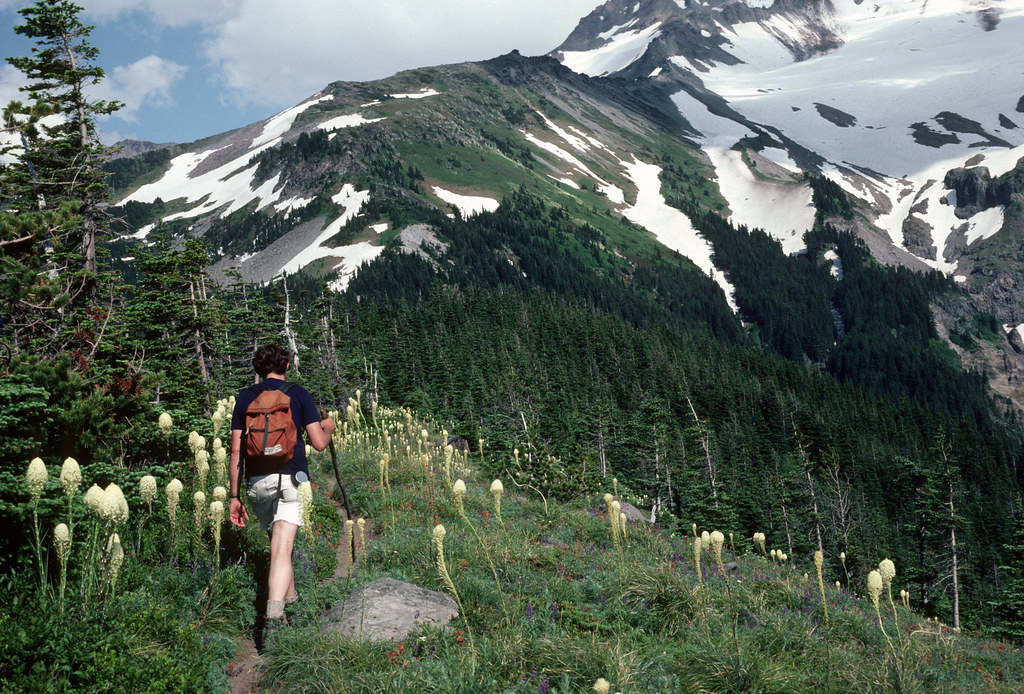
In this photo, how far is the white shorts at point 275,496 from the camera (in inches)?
206

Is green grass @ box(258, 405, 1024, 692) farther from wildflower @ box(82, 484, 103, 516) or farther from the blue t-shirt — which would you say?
wildflower @ box(82, 484, 103, 516)

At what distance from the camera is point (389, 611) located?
5.63m

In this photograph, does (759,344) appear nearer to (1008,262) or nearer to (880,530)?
(1008,262)

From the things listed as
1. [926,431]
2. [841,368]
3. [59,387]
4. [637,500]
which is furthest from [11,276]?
[841,368]

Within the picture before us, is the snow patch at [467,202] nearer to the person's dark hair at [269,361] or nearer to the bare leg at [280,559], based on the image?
the person's dark hair at [269,361]

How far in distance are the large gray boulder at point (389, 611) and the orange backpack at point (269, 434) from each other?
1.39 meters

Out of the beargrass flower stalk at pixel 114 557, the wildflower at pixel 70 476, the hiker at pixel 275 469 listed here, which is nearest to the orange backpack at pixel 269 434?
the hiker at pixel 275 469

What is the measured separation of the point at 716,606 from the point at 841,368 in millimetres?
174499

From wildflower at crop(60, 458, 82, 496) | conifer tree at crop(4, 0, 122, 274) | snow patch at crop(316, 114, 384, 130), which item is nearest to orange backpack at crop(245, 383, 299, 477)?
wildflower at crop(60, 458, 82, 496)

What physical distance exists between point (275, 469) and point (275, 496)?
255mm

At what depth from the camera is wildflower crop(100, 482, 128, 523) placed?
148 inches

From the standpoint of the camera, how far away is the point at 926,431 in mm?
97750

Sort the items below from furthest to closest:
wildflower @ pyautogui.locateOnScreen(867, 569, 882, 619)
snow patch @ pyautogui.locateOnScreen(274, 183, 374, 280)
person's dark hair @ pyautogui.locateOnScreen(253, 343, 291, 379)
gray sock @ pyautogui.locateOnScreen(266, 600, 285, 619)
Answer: snow patch @ pyautogui.locateOnScreen(274, 183, 374, 280) → person's dark hair @ pyautogui.locateOnScreen(253, 343, 291, 379) → gray sock @ pyautogui.locateOnScreen(266, 600, 285, 619) → wildflower @ pyautogui.locateOnScreen(867, 569, 882, 619)

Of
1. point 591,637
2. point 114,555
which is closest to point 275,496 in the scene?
point 114,555
